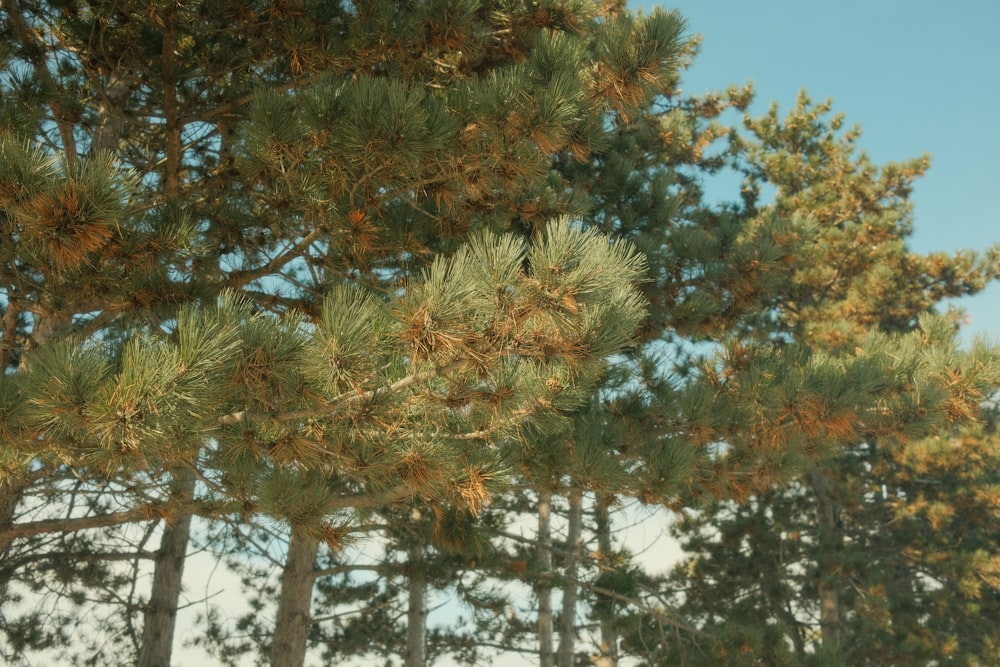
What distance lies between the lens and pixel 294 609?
23.8 ft

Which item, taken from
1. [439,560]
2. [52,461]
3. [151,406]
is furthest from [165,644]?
[151,406]

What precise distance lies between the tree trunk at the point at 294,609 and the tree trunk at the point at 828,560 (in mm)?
7543

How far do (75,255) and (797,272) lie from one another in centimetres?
1107

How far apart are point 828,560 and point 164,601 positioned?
861cm

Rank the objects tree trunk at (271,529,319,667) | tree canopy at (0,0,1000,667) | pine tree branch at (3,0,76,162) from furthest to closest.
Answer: tree trunk at (271,529,319,667), pine tree branch at (3,0,76,162), tree canopy at (0,0,1000,667)

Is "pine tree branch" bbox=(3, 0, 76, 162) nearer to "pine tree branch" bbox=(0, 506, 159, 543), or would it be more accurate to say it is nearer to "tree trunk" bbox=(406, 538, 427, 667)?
"pine tree branch" bbox=(0, 506, 159, 543)

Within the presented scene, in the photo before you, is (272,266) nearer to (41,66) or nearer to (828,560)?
(41,66)

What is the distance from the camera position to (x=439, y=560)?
266 inches

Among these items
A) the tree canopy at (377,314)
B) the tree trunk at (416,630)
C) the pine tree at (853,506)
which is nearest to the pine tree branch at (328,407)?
the tree canopy at (377,314)

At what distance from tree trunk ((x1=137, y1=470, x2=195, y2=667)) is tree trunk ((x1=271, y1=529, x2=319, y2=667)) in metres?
0.97

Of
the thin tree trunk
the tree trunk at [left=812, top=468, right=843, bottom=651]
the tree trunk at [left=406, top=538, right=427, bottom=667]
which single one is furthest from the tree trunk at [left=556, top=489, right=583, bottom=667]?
the tree trunk at [left=812, top=468, right=843, bottom=651]

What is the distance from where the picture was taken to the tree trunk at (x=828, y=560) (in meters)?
12.5

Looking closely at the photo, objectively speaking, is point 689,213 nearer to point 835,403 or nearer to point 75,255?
point 835,403

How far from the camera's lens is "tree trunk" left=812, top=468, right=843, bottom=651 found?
12523mm
